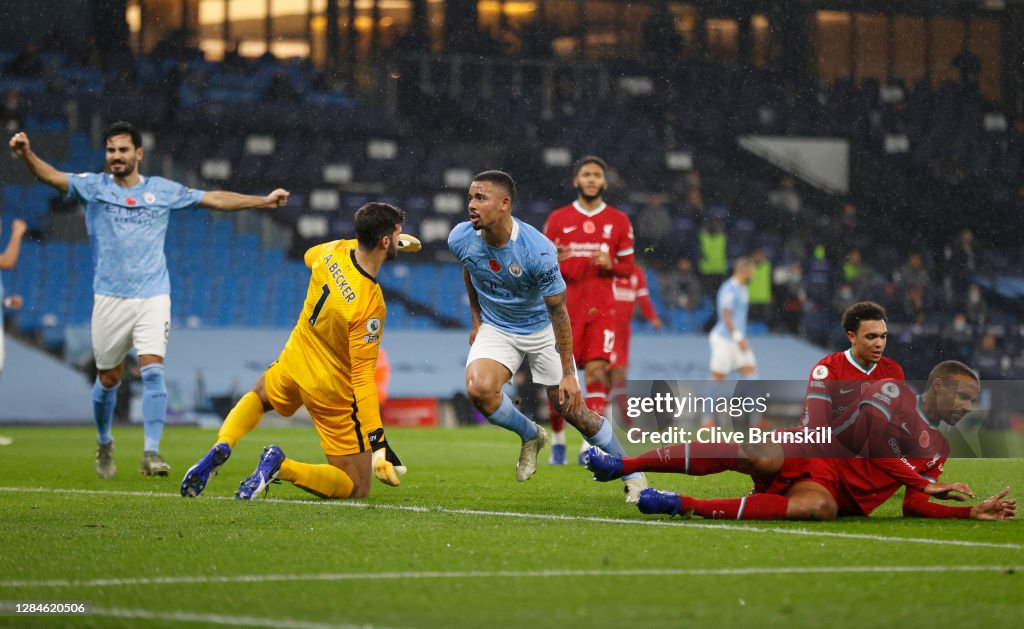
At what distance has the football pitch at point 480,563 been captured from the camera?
13.5 feet

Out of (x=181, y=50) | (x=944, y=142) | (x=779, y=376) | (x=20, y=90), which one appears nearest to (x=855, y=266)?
(x=779, y=376)

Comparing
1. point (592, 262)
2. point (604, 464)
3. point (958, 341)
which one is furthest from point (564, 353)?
point (958, 341)

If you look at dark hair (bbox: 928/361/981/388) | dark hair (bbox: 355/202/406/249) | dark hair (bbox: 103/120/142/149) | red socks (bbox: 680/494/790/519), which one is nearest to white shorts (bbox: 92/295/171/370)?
dark hair (bbox: 103/120/142/149)

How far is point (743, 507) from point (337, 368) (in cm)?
223

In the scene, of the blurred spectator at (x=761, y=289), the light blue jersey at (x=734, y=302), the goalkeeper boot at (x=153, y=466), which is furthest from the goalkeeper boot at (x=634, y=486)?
the blurred spectator at (x=761, y=289)

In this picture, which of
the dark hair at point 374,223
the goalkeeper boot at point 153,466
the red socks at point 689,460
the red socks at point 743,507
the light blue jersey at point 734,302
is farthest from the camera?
the light blue jersey at point 734,302

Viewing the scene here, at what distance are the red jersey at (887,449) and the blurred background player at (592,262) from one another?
362 centimetres

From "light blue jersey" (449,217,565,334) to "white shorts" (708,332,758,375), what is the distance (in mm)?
8876

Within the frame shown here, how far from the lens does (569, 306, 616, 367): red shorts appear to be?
33.4 feet

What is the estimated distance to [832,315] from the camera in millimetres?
22656

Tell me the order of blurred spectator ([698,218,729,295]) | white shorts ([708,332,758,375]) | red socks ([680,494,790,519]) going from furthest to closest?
blurred spectator ([698,218,729,295]) < white shorts ([708,332,758,375]) < red socks ([680,494,790,519])

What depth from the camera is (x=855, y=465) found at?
6.48 metres

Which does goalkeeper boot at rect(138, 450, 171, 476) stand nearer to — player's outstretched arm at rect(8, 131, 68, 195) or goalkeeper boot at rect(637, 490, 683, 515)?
player's outstretched arm at rect(8, 131, 68, 195)

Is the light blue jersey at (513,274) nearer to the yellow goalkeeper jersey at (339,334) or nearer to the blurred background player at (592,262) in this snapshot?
the yellow goalkeeper jersey at (339,334)
